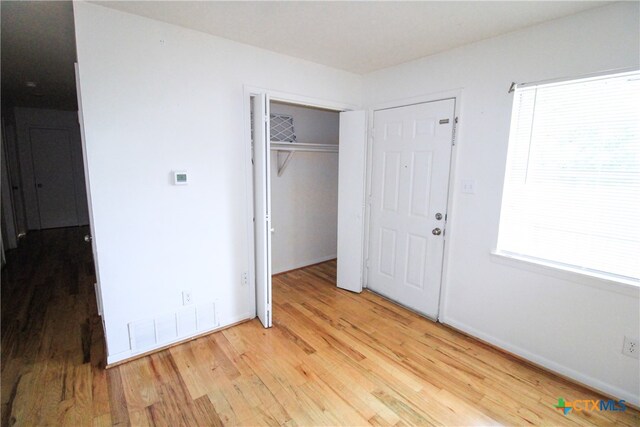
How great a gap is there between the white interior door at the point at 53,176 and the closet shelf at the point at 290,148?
5268 mm

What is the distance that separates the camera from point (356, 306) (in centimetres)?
310

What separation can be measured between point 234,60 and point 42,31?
1431 mm

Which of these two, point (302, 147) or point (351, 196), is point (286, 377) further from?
point (302, 147)

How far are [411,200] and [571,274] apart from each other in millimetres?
1324

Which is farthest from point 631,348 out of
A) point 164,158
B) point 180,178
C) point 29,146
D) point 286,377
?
point 29,146

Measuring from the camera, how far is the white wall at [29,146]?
5.65 metres

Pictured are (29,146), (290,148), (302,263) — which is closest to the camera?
(290,148)

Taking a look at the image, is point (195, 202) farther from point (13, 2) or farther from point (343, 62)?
point (343, 62)

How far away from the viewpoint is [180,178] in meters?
2.29

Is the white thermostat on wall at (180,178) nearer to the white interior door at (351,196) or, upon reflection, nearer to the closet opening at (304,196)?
the closet opening at (304,196)

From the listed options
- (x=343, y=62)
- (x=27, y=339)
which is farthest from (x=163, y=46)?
(x=27, y=339)

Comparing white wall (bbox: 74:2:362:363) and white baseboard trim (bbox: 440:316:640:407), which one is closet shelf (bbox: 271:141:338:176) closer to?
white wall (bbox: 74:2:362:363)

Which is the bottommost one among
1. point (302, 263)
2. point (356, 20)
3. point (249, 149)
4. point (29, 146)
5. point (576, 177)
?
point (302, 263)

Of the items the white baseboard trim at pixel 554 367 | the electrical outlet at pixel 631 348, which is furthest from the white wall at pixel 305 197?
the electrical outlet at pixel 631 348
